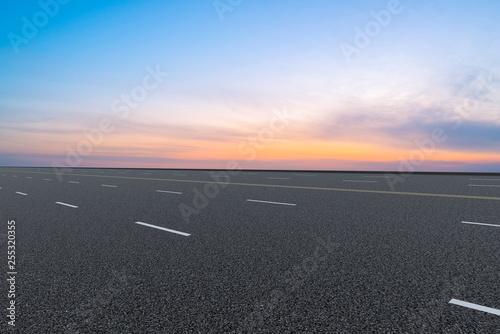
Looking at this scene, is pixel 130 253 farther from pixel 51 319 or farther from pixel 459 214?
pixel 459 214

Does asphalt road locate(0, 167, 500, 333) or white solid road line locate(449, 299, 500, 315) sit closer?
asphalt road locate(0, 167, 500, 333)

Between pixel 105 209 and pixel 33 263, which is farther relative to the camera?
pixel 105 209

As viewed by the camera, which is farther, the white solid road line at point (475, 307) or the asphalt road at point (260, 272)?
the white solid road line at point (475, 307)

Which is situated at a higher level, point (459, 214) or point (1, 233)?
point (459, 214)

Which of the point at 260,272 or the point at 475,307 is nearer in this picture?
the point at 475,307

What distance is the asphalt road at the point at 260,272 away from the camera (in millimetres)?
3600

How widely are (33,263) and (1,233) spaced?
325cm

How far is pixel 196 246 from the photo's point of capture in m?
6.55

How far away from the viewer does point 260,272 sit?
498 centimetres

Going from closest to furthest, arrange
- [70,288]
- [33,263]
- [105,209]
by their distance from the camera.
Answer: [70,288], [33,263], [105,209]

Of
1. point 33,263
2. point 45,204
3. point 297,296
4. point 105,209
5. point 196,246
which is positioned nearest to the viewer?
point 297,296

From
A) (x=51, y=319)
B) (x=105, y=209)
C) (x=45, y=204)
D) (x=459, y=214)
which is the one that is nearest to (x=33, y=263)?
(x=51, y=319)

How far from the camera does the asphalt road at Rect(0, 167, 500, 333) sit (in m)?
3.60

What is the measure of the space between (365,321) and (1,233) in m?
7.98
